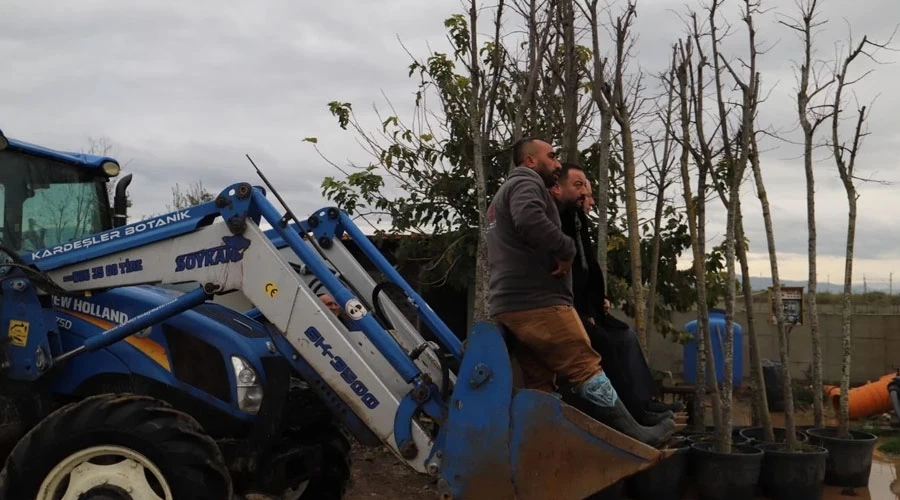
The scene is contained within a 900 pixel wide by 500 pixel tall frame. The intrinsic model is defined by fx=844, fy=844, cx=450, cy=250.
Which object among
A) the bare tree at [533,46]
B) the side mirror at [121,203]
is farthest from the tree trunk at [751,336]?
the side mirror at [121,203]

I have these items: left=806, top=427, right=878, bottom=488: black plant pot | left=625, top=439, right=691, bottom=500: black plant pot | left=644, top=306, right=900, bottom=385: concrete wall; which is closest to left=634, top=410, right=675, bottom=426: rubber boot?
left=625, top=439, right=691, bottom=500: black plant pot

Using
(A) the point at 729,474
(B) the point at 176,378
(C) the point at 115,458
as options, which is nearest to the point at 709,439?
(A) the point at 729,474

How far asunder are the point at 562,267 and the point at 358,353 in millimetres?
1057

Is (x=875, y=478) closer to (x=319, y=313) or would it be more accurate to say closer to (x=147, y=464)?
(x=319, y=313)

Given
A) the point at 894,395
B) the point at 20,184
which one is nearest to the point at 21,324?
the point at 20,184

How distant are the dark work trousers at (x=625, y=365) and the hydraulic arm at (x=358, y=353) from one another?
23.2 inches

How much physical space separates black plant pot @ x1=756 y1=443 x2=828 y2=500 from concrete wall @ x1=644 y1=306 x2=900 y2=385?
5.57 m

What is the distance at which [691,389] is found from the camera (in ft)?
28.9

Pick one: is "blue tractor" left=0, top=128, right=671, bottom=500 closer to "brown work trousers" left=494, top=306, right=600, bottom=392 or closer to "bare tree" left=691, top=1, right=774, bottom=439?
"brown work trousers" left=494, top=306, right=600, bottom=392

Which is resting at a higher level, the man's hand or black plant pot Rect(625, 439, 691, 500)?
the man's hand

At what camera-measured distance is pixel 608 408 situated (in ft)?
12.9

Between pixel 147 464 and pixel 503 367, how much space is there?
174cm

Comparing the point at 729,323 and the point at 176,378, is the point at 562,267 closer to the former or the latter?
the point at 176,378

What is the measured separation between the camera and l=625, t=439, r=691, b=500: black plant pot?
6.79 m
